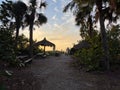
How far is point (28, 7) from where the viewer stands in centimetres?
2947

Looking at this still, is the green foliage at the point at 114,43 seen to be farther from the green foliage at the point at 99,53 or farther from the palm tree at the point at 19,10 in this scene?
the palm tree at the point at 19,10

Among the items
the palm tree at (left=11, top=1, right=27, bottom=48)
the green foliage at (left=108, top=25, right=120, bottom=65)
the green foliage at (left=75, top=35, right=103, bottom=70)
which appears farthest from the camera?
the palm tree at (left=11, top=1, right=27, bottom=48)

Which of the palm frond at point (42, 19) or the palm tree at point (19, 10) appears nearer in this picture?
the palm tree at point (19, 10)

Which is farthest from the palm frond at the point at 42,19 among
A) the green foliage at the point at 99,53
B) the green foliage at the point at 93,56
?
the green foliage at the point at 93,56

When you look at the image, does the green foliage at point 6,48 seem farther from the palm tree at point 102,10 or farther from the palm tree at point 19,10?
the palm tree at point 19,10

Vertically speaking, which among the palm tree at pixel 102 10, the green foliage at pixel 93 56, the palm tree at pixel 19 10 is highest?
the palm tree at pixel 19 10

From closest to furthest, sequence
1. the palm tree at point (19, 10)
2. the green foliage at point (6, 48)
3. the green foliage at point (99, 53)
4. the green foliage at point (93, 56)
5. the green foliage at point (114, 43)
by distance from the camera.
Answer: the green foliage at point (6, 48) → the green foliage at point (93, 56) → the green foliage at point (99, 53) → the green foliage at point (114, 43) → the palm tree at point (19, 10)

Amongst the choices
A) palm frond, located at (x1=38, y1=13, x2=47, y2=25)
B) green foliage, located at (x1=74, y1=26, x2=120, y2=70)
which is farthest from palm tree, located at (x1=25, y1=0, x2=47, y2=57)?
green foliage, located at (x1=74, y1=26, x2=120, y2=70)

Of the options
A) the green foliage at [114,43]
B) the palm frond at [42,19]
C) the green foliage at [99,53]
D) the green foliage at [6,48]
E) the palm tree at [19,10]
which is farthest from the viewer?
the palm frond at [42,19]

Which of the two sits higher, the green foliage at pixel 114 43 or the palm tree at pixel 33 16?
the palm tree at pixel 33 16

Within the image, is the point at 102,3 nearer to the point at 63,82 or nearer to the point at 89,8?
the point at 89,8

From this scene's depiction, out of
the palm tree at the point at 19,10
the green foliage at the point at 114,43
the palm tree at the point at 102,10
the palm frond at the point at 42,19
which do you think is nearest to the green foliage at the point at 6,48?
the palm tree at the point at 102,10

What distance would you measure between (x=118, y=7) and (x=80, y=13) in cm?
351

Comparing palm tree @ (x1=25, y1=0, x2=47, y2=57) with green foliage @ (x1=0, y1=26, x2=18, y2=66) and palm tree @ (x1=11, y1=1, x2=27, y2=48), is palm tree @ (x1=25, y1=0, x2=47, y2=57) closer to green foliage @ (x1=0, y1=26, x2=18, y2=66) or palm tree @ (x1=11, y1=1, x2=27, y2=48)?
palm tree @ (x1=11, y1=1, x2=27, y2=48)
